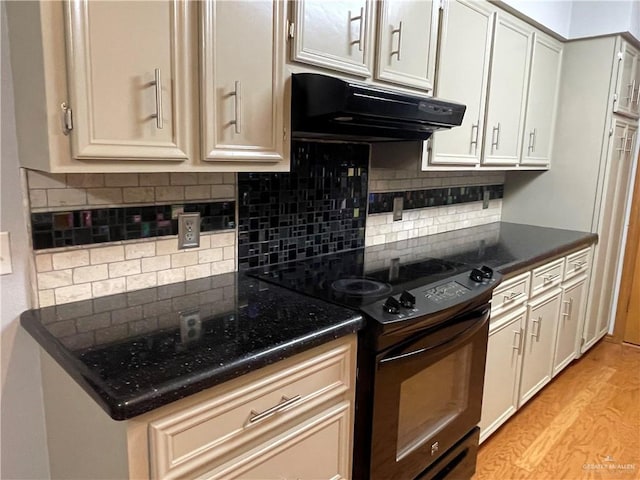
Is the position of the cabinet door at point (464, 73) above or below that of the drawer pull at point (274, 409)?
above

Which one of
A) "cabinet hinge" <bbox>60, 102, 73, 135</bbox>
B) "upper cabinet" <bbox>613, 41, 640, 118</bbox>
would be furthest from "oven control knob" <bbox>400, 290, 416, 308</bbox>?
"upper cabinet" <bbox>613, 41, 640, 118</bbox>

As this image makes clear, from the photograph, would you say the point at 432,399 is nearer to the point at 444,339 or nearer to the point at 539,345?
the point at 444,339

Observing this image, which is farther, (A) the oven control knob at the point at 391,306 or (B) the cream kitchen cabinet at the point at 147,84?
(A) the oven control knob at the point at 391,306

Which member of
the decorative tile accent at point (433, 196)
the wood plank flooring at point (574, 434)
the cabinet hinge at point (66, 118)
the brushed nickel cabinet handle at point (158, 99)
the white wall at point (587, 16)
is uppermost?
the white wall at point (587, 16)

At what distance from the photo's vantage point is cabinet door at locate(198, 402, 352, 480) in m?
1.11

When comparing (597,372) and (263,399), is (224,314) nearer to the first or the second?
(263,399)

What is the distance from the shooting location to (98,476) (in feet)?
3.47

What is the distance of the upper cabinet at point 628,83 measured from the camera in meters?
2.76

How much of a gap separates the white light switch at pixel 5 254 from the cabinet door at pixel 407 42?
4.18ft

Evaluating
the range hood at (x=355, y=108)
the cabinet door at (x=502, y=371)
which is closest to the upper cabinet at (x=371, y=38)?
the range hood at (x=355, y=108)

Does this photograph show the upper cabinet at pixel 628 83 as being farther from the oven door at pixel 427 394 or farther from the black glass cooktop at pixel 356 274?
the oven door at pixel 427 394

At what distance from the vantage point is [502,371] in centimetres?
216

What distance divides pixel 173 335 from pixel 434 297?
2.83ft

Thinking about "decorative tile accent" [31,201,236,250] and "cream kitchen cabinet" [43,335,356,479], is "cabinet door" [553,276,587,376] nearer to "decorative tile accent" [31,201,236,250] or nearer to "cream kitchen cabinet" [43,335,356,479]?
"cream kitchen cabinet" [43,335,356,479]
